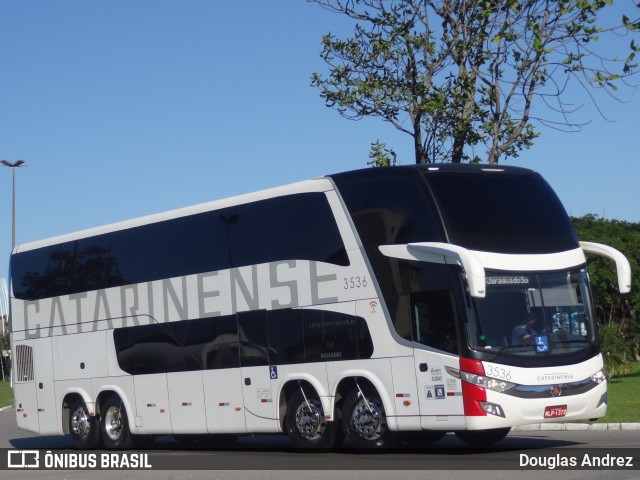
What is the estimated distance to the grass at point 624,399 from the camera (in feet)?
68.5

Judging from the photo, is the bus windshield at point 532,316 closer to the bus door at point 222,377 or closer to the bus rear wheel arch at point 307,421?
the bus rear wheel arch at point 307,421

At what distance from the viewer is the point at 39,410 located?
24047mm

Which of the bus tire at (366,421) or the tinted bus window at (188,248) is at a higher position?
the tinted bus window at (188,248)

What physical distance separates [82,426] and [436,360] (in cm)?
982

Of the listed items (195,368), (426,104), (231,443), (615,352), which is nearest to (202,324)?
(195,368)

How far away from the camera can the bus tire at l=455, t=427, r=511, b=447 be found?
17703mm

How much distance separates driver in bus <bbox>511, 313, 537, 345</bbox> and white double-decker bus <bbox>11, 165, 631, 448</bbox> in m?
0.02

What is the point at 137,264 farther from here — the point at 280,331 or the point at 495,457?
the point at 495,457

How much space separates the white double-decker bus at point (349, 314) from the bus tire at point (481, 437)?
47 mm

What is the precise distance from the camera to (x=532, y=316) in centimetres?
1578

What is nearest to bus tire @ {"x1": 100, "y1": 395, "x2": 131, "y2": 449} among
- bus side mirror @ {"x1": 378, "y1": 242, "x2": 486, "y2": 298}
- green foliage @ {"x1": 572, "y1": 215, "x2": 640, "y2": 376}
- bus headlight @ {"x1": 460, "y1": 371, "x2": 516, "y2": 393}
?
bus side mirror @ {"x1": 378, "y1": 242, "x2": 486, "y2": 298}

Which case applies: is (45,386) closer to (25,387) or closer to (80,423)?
(25,387)

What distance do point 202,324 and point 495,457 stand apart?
6.40 meters

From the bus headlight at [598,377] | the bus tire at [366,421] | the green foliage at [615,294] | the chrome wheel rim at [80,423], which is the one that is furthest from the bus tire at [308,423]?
the green foliage at [615,294]
